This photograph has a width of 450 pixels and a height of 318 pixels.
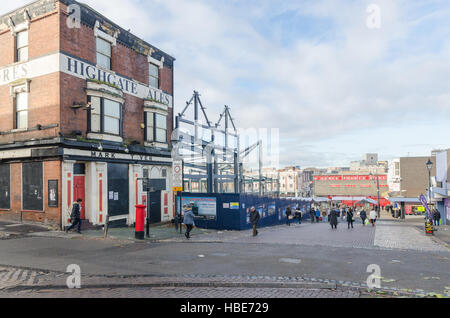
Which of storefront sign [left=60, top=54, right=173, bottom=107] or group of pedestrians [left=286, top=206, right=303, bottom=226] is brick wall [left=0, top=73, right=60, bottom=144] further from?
group of pedestrians [left=286, top=206, right=303, bottom=226]

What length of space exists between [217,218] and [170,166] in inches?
258

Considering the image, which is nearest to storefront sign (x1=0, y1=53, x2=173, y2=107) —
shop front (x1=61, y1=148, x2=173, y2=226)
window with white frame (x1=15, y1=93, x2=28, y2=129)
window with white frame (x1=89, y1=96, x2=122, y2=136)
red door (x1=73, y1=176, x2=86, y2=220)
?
window with white frame (x1=15, y1=93, x2=28, y2=129)

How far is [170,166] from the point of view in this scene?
25516 mm

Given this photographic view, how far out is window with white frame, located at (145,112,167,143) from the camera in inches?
922

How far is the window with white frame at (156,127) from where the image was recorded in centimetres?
2341

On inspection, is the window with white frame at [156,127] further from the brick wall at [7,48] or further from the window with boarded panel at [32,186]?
the brick wall at [7,48]

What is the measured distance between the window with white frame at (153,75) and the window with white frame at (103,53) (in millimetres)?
3753

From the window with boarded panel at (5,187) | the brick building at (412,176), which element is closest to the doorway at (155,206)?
the window with boarded panel at (5,187)

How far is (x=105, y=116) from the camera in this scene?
1978 centimetres

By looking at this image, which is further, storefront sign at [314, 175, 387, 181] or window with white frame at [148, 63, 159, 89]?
storefront sign at [314, 175, 387, 181]

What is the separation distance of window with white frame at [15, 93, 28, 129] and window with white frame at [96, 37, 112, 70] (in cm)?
435

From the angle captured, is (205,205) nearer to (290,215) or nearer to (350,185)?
(290,215)
